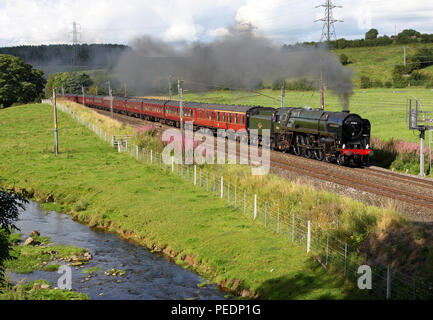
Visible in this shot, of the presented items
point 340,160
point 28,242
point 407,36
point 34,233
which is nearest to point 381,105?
point 340,160

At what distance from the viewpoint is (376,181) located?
2695 cm

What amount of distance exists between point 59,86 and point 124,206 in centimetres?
14975

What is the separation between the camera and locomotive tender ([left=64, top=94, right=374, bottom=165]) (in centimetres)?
3228

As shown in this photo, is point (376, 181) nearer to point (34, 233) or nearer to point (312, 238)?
point (312, 238)

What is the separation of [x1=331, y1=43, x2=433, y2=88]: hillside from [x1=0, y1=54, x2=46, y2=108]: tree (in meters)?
71.0

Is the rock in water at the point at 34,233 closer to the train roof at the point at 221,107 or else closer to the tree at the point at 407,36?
the train roof at the point at 221,107

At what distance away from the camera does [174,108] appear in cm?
6047

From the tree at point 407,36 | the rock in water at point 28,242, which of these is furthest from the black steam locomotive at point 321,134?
the tree at point 407,36

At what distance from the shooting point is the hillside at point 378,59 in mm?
112688

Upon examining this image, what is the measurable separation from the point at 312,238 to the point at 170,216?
27.4 feet

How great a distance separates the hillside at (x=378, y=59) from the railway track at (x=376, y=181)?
7661 centimetres

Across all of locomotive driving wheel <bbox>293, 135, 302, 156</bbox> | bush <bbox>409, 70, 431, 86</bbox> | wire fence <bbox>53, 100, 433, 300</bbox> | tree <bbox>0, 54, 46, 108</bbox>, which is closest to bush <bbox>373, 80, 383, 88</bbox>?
bush <bbox>409, 70, 431, 86</bbox>

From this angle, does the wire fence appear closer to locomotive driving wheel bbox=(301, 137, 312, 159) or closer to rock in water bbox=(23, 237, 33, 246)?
locomotive driving wheel bbox=(301, 137, 312, 159)

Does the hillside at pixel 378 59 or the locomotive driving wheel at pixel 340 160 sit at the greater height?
the hillside at pixel 378 59
